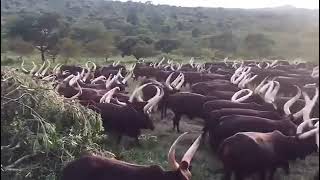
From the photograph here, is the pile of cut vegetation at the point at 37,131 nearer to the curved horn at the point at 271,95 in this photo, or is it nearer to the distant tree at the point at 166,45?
the curved horn at the point at 271,95

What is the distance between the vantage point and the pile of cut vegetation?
201 inches

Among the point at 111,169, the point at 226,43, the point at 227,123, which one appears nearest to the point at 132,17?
the point at 227,123

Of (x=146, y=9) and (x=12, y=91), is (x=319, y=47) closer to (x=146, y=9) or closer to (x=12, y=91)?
(x=12, y=91)

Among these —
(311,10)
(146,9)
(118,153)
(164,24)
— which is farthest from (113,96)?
(146,9)

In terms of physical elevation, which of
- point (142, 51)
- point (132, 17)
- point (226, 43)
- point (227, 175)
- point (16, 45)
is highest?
point (16, 45)

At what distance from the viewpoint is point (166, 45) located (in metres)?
32.1

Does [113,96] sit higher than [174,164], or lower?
lower

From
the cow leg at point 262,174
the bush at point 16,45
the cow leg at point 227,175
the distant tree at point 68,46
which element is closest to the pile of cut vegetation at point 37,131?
the bush at point 16,45

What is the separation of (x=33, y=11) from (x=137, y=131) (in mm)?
9274

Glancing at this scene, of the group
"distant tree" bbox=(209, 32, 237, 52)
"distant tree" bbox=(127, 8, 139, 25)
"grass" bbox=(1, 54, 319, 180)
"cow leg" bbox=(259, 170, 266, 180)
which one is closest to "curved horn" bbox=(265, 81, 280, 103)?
"grass" bbox=(1, 54, 319, 180)

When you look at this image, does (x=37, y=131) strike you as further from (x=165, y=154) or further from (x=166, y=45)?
(x=166, y=45)

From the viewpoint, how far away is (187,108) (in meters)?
10.6

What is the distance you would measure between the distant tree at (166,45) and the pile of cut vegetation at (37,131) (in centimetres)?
2301

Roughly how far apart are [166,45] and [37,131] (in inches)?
1063
